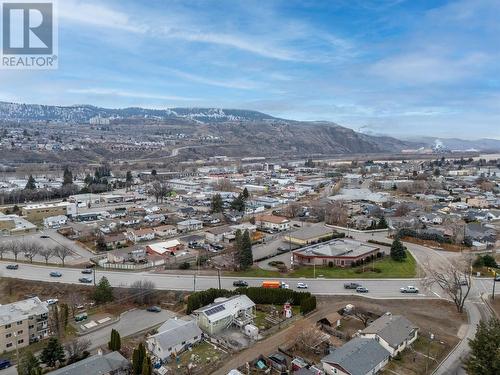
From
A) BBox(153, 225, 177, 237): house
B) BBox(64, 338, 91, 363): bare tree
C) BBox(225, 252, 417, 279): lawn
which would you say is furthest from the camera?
BBox(153, 225, 177, 237): house

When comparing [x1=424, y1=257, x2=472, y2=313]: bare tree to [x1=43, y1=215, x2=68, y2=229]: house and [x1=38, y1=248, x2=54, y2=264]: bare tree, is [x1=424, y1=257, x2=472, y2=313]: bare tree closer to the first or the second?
[x1=38, y1=248, x2=54, y2=264]: bare tree

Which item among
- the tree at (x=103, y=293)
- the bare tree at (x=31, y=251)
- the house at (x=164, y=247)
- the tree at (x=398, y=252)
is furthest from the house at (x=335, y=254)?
the bare tree at (x=31, y=251)

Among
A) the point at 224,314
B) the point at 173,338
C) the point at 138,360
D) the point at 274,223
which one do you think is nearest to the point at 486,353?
the point at 224,314

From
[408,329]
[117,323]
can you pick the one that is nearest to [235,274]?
[117,323]

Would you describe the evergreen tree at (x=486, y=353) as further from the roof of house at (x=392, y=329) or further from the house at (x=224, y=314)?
the house at (x=224, y=314)

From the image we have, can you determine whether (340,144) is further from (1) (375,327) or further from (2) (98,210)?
(1) (375,327)

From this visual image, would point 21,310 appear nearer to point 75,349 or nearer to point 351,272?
point 75,349

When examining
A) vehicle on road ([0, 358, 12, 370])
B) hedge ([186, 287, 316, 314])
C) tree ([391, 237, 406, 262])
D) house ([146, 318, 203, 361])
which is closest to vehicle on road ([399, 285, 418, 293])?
tree ([391, 237, 406, 262])
